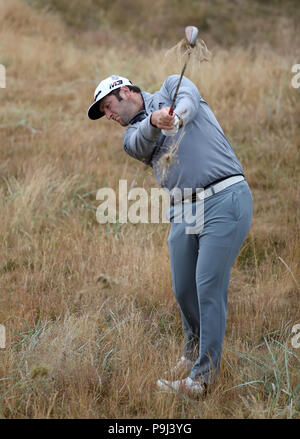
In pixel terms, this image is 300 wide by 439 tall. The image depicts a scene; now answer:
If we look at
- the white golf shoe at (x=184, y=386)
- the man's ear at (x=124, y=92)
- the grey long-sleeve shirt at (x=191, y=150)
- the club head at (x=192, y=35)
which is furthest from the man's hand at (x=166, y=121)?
the white golf shoe at (x=184, y=386)

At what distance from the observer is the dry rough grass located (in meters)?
3.45

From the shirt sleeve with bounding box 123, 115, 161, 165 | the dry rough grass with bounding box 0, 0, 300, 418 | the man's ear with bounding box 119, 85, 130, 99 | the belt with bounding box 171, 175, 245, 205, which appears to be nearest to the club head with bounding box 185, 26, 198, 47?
the shirt sleeve with bounding box 123, 115, 161, 165

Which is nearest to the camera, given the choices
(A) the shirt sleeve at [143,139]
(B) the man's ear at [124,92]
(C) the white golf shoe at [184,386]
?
(A) the shirt sleeve at [143,139]

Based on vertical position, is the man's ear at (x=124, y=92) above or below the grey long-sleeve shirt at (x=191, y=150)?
above

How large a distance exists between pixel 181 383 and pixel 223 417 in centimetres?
33

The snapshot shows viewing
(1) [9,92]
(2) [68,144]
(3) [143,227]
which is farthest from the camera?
(1) [9,92]

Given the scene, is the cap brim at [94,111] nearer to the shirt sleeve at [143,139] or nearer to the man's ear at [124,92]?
the man's ear at [124,92]

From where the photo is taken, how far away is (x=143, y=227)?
5.97 metres

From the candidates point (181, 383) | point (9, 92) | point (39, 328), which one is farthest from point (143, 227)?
point (9, 92)

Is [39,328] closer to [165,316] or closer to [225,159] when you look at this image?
[165,316]

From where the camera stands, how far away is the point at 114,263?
203 inches

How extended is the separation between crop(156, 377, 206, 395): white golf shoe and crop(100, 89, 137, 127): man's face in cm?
156

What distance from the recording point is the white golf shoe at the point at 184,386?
3.42 metres
